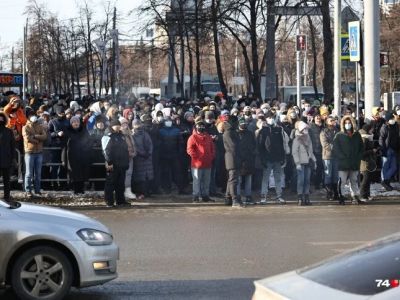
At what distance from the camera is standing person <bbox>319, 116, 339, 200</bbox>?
16891 mm

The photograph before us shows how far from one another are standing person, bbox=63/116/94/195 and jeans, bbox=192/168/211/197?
7.61ft

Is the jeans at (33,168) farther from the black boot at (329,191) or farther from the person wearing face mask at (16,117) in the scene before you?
the black boot at (329,191)

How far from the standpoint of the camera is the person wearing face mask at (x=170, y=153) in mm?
17672

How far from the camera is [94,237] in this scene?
8.16 metres

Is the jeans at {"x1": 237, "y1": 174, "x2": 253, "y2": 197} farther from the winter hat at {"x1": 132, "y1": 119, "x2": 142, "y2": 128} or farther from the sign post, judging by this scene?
the sign post

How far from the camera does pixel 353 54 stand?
63.3 feet

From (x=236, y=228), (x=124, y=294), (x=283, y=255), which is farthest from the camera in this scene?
(x=236, y=228)

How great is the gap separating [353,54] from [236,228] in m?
7.63

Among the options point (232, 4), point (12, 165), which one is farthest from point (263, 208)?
point (232, 4)

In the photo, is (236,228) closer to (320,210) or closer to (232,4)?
(320,210)

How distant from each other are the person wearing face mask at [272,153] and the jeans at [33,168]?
4.61 m

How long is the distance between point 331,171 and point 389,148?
6.78 ft

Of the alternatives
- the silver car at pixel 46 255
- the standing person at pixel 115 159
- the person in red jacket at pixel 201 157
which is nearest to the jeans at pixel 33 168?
the standing person at pixel 115 159

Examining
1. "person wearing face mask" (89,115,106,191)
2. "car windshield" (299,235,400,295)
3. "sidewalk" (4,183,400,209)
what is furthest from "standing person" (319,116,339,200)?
"car windshield" (299,235,400,295)
